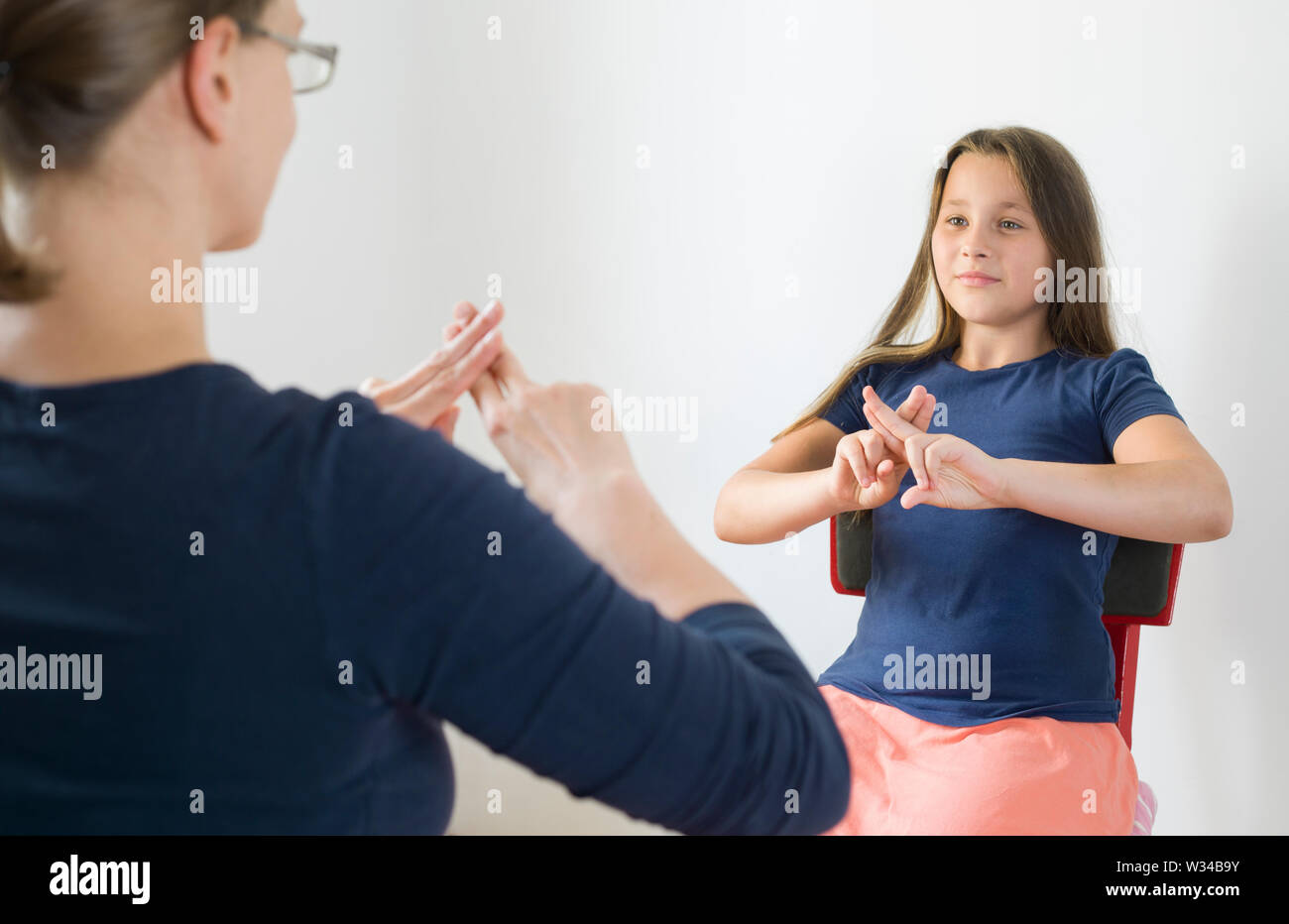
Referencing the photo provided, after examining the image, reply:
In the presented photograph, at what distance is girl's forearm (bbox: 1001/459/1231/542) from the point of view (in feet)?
4.09

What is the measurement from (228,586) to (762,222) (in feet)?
6.51

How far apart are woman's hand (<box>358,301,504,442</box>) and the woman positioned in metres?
0.24

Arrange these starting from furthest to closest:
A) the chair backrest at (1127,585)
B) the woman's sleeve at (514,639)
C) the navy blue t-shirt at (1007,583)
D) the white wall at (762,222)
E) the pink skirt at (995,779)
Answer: the white wall at (762,222), the chair backrest at (1127,585), the navy blue t-shirt at (1007,583), the pink skirt at (995,779), the woman's sleeve at (514,639)

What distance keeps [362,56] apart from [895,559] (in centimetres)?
180

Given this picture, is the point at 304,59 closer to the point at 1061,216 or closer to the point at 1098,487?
the point at 1098,487

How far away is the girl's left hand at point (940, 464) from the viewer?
1197 mm

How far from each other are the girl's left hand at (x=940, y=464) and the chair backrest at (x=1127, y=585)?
27 centimetres

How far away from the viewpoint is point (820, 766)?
21.2 inches

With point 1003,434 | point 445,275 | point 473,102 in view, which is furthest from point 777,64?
point 1003,434

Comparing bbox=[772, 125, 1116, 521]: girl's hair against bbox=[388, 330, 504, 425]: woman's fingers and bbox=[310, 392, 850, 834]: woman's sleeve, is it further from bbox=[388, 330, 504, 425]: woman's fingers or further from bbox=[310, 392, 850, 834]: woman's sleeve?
bbox=[310, 392, 850, 834]: woman's sleeve

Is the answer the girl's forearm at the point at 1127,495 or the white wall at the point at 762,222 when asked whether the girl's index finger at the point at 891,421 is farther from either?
the white wall at the point at 762,222

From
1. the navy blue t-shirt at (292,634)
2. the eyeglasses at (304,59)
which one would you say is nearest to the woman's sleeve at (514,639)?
the navy blue t-shirt at (292,634)

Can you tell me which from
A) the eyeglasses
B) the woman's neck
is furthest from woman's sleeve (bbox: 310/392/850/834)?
the eyeglasses
